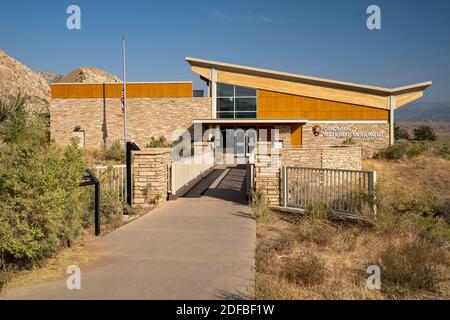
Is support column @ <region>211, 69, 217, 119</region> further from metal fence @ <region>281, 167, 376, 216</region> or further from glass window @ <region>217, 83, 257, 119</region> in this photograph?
metal fence @ <region>281, 167, 376, 216</region>

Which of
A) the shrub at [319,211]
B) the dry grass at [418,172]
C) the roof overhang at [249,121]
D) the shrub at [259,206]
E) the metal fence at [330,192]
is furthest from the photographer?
the roof overhang at [249,121]

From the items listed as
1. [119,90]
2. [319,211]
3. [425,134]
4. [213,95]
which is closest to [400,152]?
[213,95]

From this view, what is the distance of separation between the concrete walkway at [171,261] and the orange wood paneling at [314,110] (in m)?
27.5

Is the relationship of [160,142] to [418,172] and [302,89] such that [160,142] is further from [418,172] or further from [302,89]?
[418,172]

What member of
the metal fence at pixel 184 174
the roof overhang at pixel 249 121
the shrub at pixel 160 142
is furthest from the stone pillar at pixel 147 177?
→ the roof overhang at pixel 249 121

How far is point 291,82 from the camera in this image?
3734cm

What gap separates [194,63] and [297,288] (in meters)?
34.0

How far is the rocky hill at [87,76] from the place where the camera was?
7662 cm

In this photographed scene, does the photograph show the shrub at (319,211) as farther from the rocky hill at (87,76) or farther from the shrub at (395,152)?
the rocky hill at (87,76)

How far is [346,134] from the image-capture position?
3747cm

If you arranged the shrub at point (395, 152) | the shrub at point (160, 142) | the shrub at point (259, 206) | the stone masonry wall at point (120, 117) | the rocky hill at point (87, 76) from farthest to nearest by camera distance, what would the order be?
the rocky hill at point (87, 76) < the stone masonry wall at point (120, 117) < the shrub at point (395, 152) < the shrub at point (160, 142) < the shrub at point (259, 206)

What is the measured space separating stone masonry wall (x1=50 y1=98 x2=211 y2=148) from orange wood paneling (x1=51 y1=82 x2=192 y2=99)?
1.34 ft

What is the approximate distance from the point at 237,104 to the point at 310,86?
6.31m

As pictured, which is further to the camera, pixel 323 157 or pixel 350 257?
pixel 323 157
